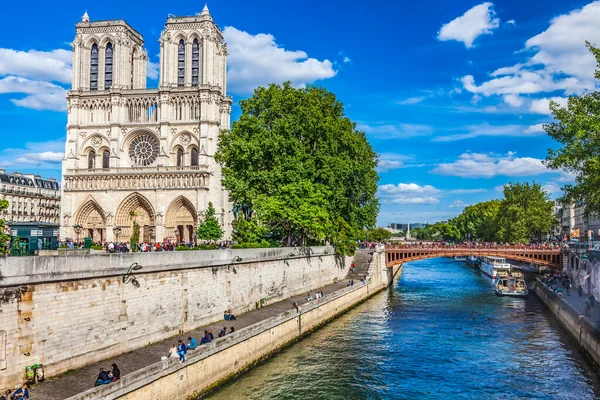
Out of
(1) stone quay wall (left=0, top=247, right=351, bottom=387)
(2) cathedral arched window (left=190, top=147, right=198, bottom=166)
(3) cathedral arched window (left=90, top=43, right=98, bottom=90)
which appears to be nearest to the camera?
(1) stone quay wall (left=0, top=247, right=351, bottom=387)

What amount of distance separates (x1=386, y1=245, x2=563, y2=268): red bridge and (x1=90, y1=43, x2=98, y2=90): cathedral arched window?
42.7 metres

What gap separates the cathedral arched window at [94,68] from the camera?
2808 inches

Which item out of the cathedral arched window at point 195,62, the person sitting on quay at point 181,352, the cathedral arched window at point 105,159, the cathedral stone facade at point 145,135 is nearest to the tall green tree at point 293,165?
the person sitting on quay at point 181,352

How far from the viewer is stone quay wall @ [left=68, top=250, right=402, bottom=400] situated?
15.2m

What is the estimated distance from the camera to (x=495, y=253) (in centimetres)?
5266

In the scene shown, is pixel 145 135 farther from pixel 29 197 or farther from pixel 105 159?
pixel 29 197

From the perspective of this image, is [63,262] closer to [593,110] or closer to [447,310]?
[447,310]

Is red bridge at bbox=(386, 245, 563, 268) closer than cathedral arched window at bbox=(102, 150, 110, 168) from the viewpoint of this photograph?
Yes

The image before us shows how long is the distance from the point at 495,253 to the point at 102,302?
42260 mm

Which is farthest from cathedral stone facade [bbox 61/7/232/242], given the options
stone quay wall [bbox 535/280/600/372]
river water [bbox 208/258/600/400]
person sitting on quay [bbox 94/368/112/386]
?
person sitting on quay [bbox 94/368/112/386]

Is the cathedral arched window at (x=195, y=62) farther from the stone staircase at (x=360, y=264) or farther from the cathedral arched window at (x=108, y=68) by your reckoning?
the stone staircase at (x=360, y=264)

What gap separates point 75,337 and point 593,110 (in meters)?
33.4

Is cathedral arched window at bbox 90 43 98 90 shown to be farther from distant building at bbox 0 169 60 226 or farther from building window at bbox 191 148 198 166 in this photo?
distant building at bbox 0 169 60 226

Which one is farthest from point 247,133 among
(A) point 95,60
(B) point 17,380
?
(A) point 95,60
